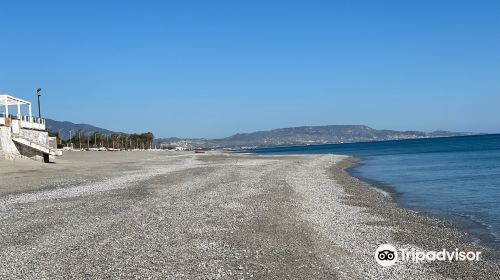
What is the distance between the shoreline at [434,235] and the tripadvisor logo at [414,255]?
0.89ft

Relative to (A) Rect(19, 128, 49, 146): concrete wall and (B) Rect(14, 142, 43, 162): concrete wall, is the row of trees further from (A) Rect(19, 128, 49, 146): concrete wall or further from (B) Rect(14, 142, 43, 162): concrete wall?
(B) Rect(14, 142, 43, 162): concrete wall

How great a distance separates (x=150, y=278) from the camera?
8672mm

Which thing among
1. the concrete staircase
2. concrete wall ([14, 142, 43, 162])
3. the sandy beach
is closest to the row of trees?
the concrete staircase

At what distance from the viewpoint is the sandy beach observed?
9.34 m

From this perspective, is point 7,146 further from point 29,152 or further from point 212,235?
point 212,235

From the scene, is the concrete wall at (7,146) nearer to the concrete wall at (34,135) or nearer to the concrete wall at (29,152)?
the concrete wall at (29,152)

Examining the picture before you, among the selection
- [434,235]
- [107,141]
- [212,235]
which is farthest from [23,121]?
[107,141]

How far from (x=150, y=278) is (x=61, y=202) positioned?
1071cm

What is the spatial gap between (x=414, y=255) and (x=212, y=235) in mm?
4866

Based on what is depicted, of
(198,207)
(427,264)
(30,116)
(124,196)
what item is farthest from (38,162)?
(427,264)

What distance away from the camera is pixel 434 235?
13328 millimetres

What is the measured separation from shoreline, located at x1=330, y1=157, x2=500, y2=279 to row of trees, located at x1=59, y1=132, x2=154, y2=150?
75572 mm

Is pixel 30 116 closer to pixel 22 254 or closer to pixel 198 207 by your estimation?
pixel 198 207

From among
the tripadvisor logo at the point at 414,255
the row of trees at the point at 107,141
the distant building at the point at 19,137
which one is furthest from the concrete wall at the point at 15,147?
the row of trees at the point at 107,141
